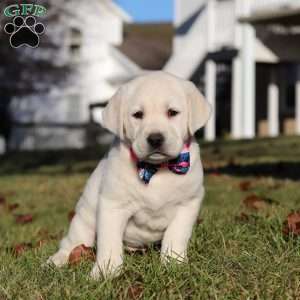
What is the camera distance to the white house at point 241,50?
726 inches

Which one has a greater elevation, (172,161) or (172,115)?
(172,115)

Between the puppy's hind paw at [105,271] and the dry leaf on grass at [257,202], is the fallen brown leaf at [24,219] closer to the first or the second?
the dry leaf on grass at [257,202]

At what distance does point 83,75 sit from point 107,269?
25.4m

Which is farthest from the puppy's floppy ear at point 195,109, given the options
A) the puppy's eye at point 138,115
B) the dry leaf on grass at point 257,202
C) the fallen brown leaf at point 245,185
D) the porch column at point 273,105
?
the porch column at point 273,105

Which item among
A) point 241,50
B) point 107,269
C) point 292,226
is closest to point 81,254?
point 107,269

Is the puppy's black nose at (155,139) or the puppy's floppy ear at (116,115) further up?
the puppy's floppy ear at (116,115)

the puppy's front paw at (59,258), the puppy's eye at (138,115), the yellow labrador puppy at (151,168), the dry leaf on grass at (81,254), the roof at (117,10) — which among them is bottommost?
the puppy's front paw at (59,258)

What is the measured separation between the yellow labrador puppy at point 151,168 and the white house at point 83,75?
2294cm

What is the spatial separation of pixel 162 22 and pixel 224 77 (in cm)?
4597

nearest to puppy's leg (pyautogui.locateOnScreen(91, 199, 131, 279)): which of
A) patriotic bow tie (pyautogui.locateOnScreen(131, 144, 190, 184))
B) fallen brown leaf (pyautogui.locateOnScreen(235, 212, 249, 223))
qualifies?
patriotic bow tie (pyautogui.locateOnScreen(131, 144, 190, 184))

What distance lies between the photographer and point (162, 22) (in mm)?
67125

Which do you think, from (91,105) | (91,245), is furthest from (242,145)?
(91,105)

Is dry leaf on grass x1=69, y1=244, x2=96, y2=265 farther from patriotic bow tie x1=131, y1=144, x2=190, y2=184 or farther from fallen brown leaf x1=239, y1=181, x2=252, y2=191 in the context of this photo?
fallen brown leaf x1=239, y1=181, x2=252, y2=191

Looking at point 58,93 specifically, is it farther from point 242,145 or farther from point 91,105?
point 242,145
